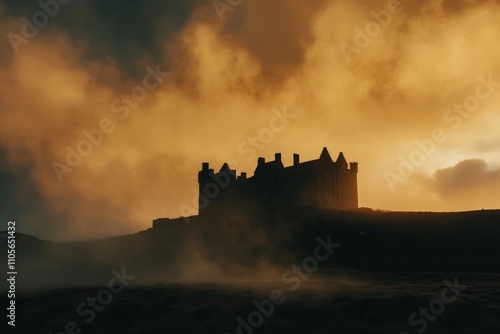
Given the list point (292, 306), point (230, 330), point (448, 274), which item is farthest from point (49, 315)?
point (448, 274)

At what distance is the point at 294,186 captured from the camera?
61.8 meters

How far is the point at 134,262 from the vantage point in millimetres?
47406

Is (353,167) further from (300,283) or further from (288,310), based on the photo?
(288,310)

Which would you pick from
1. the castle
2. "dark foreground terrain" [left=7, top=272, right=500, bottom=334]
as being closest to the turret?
the castle

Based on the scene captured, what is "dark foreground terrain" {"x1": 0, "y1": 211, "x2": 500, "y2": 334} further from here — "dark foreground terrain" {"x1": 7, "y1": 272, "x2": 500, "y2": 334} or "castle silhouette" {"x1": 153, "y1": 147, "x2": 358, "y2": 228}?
"castle silhouette" {"x1": 153, "y1": 147, "x2": 358, "y2": 228}

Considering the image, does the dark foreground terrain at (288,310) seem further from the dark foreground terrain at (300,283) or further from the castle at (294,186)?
the castle at (294,186)

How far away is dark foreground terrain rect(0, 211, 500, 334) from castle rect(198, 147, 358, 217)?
9.96 meters

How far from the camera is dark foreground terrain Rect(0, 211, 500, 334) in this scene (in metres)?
14.0

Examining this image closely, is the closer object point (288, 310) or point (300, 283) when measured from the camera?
point (288, 310)

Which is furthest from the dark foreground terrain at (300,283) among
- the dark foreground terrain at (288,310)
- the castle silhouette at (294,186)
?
the castle silhouette at (294,186)

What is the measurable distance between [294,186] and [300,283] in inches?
1618

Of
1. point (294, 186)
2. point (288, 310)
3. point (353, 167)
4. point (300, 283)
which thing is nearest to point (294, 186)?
point (294, 186)

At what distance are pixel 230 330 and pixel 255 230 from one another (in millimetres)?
29872

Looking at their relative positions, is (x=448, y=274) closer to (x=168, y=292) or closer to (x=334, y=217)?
(x=168, y=292)
